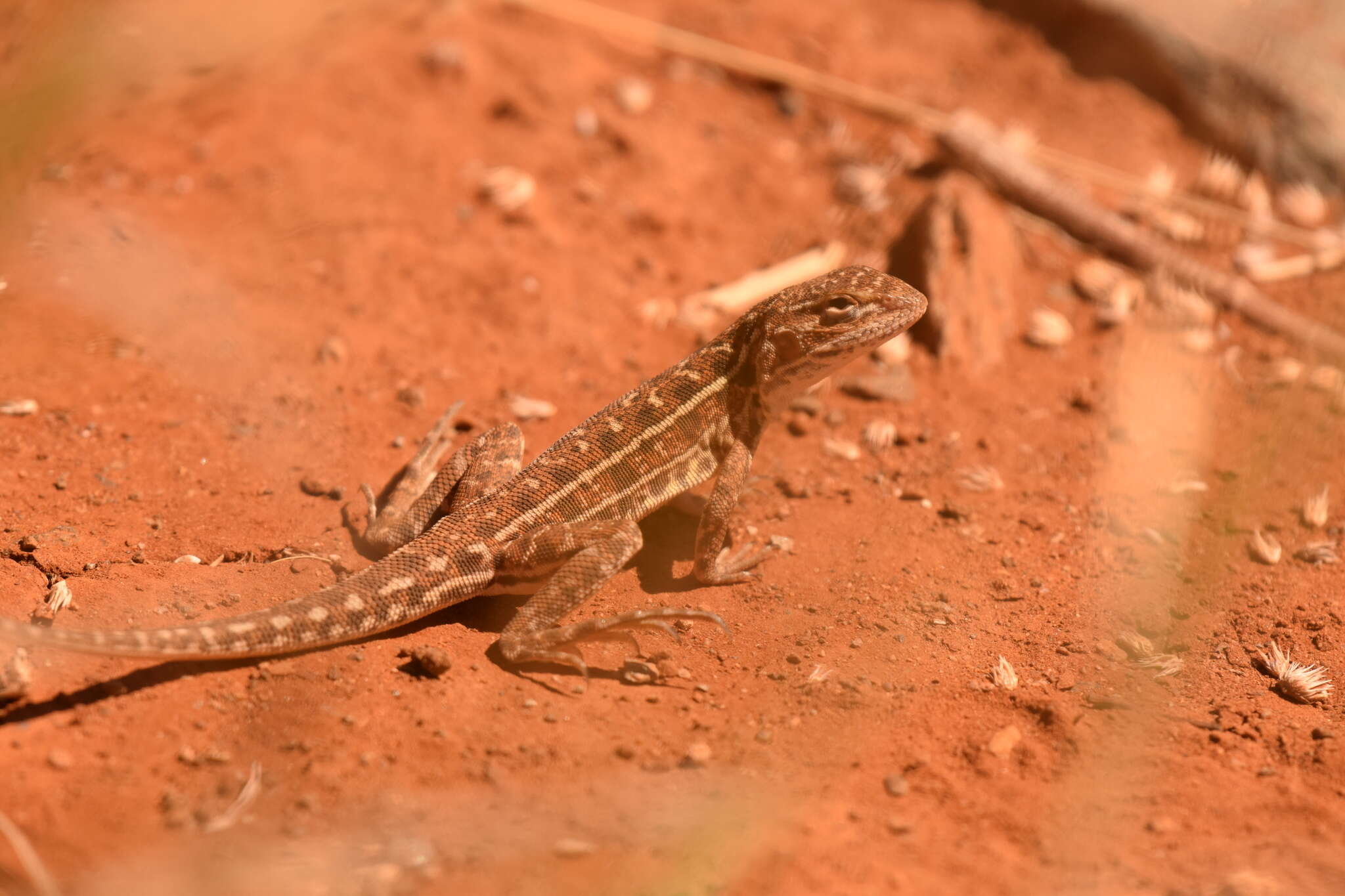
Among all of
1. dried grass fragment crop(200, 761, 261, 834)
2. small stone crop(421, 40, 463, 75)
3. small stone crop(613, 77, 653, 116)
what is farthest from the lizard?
small stone crop(421, 40, 463, 75)

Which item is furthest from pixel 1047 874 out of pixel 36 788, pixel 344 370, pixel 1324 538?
pixel 344 370

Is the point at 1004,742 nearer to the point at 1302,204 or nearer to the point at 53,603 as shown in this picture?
the point at 53,603

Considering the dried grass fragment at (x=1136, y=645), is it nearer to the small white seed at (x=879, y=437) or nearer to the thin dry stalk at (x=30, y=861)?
the small white seed at (x=879, y=437)

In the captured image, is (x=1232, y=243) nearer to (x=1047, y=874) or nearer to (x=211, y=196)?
(x=1047, y=874)

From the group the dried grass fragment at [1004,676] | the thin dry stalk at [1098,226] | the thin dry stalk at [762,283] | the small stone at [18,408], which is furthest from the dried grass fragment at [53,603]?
the thin dry stalk at [1098,226]

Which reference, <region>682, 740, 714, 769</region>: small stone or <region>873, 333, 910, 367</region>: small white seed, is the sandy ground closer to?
<region>682, 740, 714, 769</region>: small stone

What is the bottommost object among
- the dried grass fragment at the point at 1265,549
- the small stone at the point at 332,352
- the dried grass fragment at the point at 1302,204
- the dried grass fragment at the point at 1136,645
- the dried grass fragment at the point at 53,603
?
the dried grass fragment at the point at 53,603
